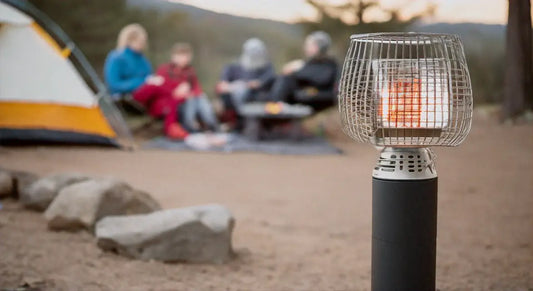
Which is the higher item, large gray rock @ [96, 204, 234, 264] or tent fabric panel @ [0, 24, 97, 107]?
tent fabric panel @ [0, 24, 97, 107]

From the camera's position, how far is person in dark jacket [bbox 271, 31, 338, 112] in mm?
→ 7543

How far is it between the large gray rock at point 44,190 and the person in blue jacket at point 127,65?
145 inches

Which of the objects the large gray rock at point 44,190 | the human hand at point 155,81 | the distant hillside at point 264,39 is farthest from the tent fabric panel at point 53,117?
the distant hillside at point 264,39

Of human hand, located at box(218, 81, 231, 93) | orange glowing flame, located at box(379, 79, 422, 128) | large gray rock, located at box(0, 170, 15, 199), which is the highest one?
orange glowing flame, located at box(379, 79, 422, 128)

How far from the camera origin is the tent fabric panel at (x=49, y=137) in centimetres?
584

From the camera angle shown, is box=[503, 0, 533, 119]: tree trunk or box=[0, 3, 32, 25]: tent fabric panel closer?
box=[503, 0, 533, 119]: tree trunk

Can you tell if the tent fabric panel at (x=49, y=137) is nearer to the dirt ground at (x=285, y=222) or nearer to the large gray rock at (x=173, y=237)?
the dirt ground at (x=285, y=222)

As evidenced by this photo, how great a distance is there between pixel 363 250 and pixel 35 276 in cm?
144

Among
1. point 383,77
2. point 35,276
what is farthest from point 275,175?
point 383,77

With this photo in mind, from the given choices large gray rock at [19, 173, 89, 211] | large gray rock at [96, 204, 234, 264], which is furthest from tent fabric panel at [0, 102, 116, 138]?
large gray rock at [96, 204, 234, 264]

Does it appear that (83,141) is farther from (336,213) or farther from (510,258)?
(510,258)

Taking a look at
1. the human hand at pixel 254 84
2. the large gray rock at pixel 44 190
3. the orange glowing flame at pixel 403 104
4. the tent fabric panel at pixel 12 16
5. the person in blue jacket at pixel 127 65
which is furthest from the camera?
the human hand at pixel 254 84

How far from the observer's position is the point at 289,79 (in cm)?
760

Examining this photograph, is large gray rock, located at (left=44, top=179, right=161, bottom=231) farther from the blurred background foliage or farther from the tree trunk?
the blurred background foliage
